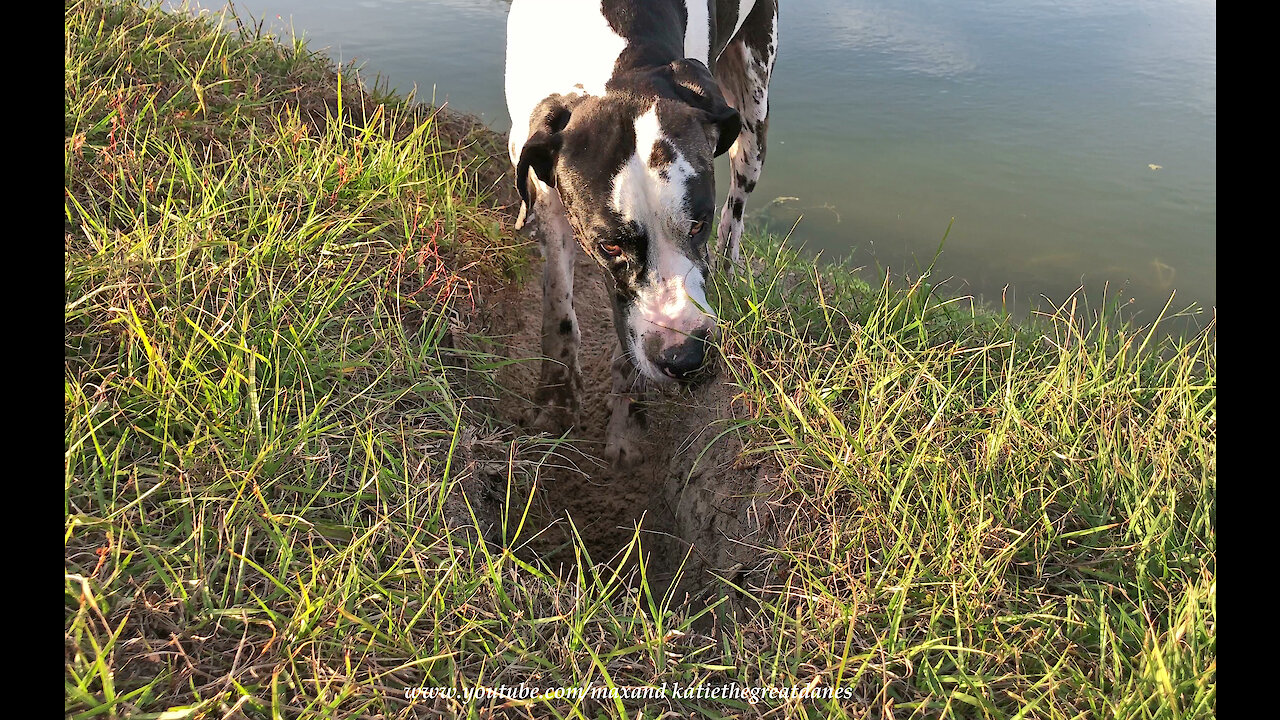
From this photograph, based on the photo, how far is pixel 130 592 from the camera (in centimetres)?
150

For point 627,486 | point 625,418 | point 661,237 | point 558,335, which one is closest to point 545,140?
point 661,237

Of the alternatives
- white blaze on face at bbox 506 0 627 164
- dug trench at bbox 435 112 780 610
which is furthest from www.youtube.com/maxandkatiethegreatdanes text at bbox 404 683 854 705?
white blaze on face at bbox 506 0 627 164

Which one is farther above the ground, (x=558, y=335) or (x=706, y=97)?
(x=706, y=97)

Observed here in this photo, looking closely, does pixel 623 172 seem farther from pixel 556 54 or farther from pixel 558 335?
pixel 558 335

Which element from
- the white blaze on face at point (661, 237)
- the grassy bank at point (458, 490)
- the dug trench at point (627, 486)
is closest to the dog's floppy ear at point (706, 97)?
the white blaze on face at point (661, 237)

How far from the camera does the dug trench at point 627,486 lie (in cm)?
224

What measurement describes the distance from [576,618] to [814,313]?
5.22 feet

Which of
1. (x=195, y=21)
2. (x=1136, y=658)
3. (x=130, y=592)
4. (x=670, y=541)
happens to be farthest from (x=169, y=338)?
(x=195, y=21)

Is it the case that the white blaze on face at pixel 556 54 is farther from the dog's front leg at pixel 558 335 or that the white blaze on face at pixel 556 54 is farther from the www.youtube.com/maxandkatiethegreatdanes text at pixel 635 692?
the www.youtube.com/maxandkatiethegreatdanes text at pixel 635 692

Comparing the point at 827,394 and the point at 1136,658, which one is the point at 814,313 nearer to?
the point at 827,394

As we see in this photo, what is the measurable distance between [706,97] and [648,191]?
43 centimetres

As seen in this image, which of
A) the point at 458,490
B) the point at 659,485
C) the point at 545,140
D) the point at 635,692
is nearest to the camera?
the point at 635,692

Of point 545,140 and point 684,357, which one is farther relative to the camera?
point 545,140

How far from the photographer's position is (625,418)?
9.70 feet
